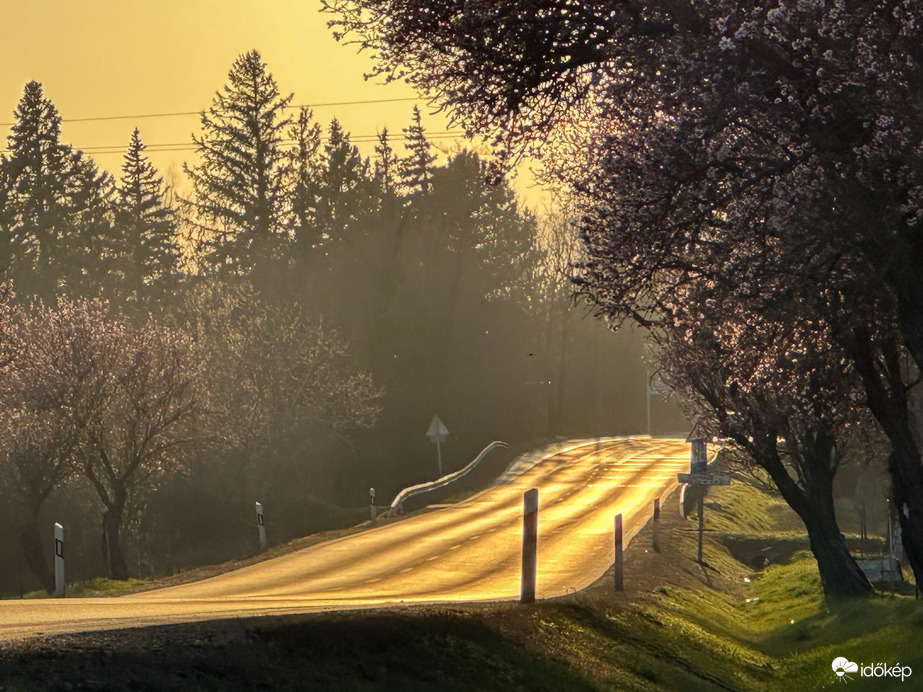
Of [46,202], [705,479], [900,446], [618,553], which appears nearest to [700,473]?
[705,479]

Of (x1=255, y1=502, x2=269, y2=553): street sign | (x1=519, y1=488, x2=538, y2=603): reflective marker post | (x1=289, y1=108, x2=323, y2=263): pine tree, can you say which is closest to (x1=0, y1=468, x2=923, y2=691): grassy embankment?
(x1=519, y1=488, x2=538, y2=603): reflective marker post

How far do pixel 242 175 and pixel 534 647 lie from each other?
65.9 metres

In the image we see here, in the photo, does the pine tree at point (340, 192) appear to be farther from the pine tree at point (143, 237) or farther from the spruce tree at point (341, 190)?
the pine tree at point (143, 237)

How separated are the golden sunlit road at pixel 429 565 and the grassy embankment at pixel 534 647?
1.30 metres

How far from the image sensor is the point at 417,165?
3031 inches

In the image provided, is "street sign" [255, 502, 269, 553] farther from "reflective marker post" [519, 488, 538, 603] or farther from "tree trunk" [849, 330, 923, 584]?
"tree trunk" [849, 330, 923, 584]

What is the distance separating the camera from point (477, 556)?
1120 inches

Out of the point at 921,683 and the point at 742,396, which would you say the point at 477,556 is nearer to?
the point at 742,396

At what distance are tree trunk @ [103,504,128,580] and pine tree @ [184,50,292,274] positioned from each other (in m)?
35.0

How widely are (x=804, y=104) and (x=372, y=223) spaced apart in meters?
62.4

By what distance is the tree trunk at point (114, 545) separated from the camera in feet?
124

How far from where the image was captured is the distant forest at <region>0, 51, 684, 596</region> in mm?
42469

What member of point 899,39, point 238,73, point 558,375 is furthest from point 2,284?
point 558,375

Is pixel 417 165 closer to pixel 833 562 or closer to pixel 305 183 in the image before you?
pixel 305 183
